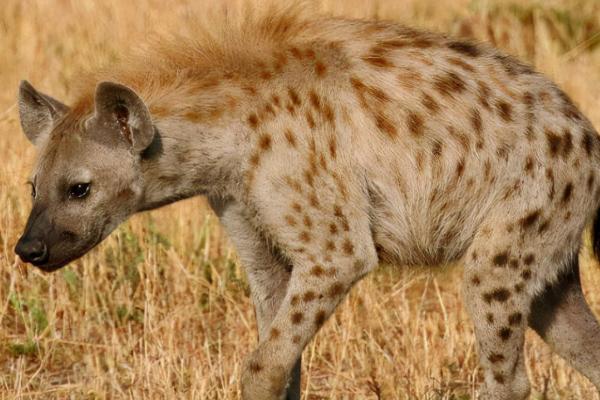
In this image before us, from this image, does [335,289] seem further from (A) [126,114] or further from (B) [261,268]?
(A) [126,114]


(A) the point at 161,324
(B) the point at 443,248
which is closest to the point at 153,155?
(B) the point at 443,248

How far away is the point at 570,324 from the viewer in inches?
185

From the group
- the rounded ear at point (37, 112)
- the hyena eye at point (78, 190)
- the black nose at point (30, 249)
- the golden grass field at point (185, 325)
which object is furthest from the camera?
the golden grass field at point (185, 325)

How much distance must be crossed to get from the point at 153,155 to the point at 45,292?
1.87 metres

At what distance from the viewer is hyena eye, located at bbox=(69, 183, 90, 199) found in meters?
4.18

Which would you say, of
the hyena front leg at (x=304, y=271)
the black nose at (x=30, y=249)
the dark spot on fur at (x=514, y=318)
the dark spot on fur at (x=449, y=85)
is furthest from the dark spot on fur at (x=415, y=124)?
the black nose at (x=30, y=249)

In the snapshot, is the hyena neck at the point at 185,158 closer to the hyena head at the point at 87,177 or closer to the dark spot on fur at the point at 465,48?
the hyena head at the point at 87,177

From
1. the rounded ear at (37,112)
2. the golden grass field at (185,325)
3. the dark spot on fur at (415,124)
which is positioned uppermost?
the rounded ear at (37,112)

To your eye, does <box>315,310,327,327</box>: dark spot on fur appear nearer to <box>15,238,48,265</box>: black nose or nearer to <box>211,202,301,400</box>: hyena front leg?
<box>211,202,301,400</box>: hyena front leg

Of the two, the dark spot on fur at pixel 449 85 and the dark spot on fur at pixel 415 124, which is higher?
the dark spot on fur at pixel 449 85

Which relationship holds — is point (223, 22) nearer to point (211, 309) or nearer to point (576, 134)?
point (576, 134)

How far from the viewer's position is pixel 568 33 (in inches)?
348

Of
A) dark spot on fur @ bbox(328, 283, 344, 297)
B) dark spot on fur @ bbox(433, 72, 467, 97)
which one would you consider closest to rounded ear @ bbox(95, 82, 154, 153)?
dark spot on fur @ bbox(328, 283, 344, 297)

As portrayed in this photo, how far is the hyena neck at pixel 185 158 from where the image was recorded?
4289mm
